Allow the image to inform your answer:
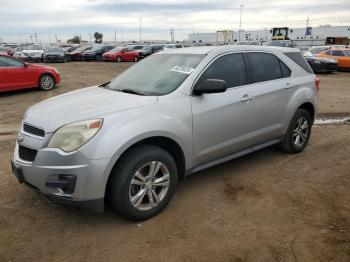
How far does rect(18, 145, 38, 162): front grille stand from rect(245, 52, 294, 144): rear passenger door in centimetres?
273

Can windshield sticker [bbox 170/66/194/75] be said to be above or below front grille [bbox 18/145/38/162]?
above

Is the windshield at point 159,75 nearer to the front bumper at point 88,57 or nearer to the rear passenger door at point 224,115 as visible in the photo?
the rear passenger door at point 224,115

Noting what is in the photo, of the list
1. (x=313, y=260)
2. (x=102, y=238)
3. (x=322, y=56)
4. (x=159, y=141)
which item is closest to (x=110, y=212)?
(x=102, y=238)

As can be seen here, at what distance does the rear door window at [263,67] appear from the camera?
486 cm

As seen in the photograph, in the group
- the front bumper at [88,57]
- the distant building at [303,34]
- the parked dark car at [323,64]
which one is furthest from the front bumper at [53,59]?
the distant building at [303,34]

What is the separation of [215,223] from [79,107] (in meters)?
1.84

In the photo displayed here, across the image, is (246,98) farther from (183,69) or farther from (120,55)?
(120,55)

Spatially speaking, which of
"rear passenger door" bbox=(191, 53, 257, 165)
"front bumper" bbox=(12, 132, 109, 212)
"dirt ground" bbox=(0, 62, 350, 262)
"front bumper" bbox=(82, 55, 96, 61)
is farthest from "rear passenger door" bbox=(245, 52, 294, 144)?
"front bumper" bbox=(82, 55, 96, 61)

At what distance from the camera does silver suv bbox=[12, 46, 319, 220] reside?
10.9 ft

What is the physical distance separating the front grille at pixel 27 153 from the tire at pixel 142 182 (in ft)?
2.56

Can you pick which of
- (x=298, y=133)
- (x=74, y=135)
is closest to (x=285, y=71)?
(x=298, y=133)

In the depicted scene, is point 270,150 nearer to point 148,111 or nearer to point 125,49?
point 148,111

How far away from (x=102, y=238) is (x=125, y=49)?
3059 cm

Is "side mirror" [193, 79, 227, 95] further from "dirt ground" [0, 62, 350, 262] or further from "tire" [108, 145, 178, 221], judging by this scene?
"dirt ground" [0, 62, 350, 262]
